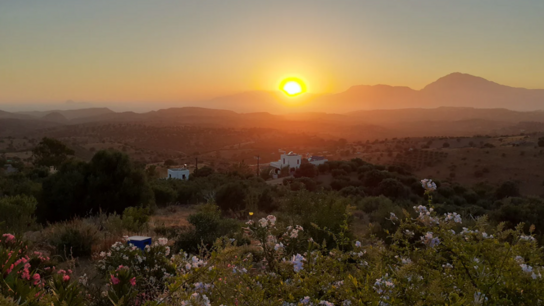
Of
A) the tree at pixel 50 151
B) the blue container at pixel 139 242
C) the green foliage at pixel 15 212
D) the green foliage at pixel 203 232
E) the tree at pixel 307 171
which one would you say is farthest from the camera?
the tree at pixel 307 171

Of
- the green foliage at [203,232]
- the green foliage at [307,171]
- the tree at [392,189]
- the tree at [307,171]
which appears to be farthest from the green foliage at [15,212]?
the tree at [307,171]

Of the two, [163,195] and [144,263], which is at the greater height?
[144,263]

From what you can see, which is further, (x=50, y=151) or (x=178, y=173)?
(x=50, y=151)

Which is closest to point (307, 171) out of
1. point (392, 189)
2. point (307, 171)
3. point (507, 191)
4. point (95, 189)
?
point (307, 171)

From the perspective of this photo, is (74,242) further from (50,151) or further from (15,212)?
(50,151)

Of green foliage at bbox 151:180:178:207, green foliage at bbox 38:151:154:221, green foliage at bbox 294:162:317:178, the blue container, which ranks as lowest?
green foliage at bbox 294:162:317:178

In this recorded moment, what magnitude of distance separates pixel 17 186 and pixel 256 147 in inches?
2315

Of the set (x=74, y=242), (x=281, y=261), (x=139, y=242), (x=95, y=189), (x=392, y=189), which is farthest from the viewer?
(x=392, y=189)

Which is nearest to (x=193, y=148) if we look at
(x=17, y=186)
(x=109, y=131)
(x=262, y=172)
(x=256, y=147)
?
(x=256, y=147)

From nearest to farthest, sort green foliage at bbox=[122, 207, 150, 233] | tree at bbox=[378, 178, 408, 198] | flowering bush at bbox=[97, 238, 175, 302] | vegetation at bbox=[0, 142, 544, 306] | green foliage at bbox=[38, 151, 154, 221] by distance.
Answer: vegetation at bbox=[0, 142, 544, 306] < flowering bush at bbox=[97, 238, 175, 302] < green foliage at bbox=[122, 207, 150, 233] < green foliage at bbox=[38, 151, 154, 221] < tree at bbox=[378, 178, 408, 198]

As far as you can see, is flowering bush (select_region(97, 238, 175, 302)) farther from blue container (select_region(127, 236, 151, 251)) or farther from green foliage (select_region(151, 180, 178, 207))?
green foliage (select_region(151, 180, 178, 207))

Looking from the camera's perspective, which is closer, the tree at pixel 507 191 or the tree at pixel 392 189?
the tree at pixel 392 189

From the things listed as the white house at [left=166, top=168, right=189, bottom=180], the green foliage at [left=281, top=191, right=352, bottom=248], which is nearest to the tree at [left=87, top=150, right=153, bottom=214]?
the green foliage at [left=281, top=191, right=352, bottom=248]

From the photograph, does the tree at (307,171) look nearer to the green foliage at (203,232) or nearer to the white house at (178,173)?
the white house at (178,173)
